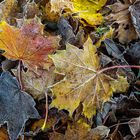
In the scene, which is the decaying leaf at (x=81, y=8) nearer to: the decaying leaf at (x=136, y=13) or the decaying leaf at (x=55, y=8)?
the decaying leaf at (x=55, y=8)

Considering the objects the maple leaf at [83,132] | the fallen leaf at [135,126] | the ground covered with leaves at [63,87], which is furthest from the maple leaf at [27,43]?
the fallen leaf at [135,126]

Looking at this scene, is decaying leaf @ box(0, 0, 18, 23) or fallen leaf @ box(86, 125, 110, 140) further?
decaying leaf @ box(0, 0, 18, 23)

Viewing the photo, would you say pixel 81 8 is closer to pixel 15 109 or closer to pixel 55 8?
pixel 55 8

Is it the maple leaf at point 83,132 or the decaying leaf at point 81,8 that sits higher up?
the decaying leaf at point 81,8

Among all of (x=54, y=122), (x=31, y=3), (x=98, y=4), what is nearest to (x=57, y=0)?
(x=31, y=3)

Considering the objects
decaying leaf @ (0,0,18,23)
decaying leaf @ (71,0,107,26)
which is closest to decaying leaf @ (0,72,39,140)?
decaying leaf @ (0,0,18,23)

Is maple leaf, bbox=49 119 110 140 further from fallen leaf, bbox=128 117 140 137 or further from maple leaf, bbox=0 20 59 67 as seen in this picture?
maple leaf, bbox=0 20 59 67

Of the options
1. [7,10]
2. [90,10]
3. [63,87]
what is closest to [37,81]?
[63,87]
